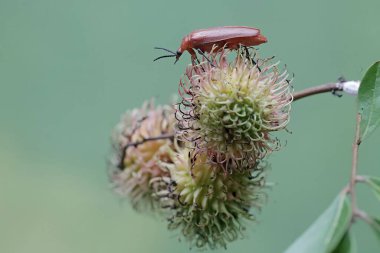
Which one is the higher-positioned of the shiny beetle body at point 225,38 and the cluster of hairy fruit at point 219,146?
the shiny beetle body at point 225,38

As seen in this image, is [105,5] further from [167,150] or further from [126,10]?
[167,150]

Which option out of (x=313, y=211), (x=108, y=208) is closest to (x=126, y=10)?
(x=108, y=208)

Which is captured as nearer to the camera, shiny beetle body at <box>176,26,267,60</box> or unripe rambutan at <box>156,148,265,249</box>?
shiny beetle body at <box>176,26,267,60</box>

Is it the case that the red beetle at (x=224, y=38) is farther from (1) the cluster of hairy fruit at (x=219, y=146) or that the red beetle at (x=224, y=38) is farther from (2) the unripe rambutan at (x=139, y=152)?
(2) the unripe rambutan at (x=139, y=152)

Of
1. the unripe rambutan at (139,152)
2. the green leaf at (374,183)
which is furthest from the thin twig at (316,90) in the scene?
the unripe rambutan at (139,152)

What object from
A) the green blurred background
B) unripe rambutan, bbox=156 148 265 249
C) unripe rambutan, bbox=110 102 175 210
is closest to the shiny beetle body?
unripe rambutan, bbox=156 148 265 249

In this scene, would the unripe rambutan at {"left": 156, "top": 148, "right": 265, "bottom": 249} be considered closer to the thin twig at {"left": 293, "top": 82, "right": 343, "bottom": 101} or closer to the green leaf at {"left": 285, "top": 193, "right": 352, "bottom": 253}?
the thin twig at {"left": 293, "top": 82, "right": 343, "bottom": 101}
